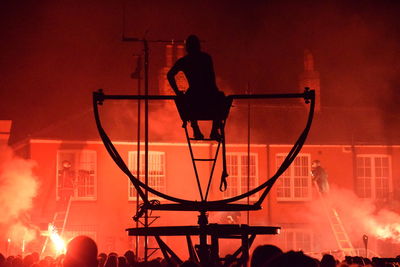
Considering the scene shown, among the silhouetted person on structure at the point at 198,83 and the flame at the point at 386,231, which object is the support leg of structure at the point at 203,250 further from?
the flame at the point at 386,231

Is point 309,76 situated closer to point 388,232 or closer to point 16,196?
point 388,232

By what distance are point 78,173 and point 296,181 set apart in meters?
10.4

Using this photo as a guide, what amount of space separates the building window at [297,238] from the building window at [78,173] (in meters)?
8.99

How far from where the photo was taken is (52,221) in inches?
1148

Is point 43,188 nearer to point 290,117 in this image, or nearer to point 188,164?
point 188,164

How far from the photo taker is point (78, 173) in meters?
30.1

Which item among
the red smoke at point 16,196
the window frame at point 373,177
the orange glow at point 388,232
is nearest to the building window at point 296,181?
the window frame at point 373,177

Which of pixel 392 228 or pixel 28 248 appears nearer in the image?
pixel 28 248

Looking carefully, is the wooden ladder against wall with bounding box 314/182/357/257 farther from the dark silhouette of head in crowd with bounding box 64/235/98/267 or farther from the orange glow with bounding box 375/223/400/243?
the dark silhouette of head in crowd with bounding box 64/235/98/267

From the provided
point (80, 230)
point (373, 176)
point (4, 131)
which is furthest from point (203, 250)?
point (4, 131)

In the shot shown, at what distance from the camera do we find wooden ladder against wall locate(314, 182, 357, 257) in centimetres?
3013

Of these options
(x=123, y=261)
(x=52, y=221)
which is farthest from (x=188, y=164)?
(x=123, y=261)

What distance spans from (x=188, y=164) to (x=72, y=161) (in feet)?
17.1

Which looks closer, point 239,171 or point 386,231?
point 386,231
